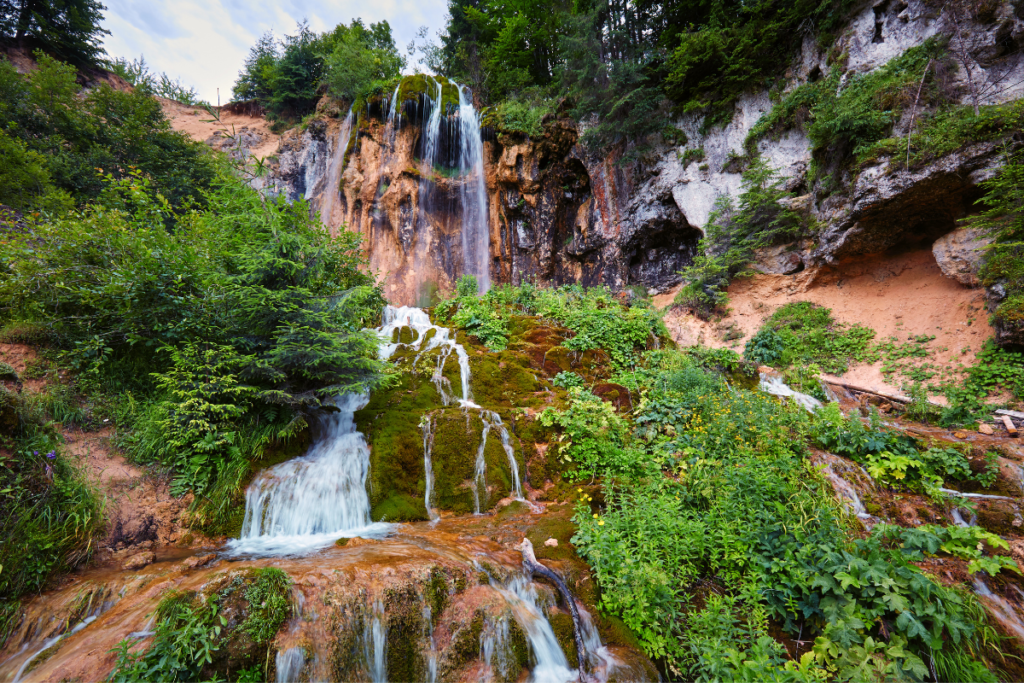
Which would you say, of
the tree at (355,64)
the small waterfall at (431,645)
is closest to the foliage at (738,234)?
the small waterfall at (431,645)

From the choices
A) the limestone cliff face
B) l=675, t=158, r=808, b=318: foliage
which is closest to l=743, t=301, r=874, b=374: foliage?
the limestone cliff face

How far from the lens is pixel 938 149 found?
7918 mm

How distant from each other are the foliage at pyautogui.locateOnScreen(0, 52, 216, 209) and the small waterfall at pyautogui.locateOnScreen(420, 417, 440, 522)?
34.1ft

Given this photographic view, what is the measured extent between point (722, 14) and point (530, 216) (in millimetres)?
9475

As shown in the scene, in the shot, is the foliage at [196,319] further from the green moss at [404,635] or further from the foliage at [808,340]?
the foliage at [808,340]

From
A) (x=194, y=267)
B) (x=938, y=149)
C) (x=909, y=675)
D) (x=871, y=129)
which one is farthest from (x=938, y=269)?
(x=194, y=267)

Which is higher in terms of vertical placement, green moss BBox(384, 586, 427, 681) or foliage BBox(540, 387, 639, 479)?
foliage BBox(540, 387, 639, 479)

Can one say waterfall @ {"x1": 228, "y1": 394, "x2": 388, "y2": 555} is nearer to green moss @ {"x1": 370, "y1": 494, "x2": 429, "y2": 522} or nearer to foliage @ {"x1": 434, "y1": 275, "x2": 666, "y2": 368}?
green moss @ {"x1": 370, "y1": 494, "x2": 429, "y2": 522}

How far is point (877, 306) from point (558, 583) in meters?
12.1

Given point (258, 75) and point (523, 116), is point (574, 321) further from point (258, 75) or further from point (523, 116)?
point (258, 75)

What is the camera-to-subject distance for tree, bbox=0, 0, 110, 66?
15109 millimetres

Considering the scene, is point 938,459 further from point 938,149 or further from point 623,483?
point 938,149

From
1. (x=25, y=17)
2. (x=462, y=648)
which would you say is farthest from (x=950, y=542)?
(x=25, y=17)

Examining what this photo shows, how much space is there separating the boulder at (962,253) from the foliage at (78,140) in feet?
66.0
